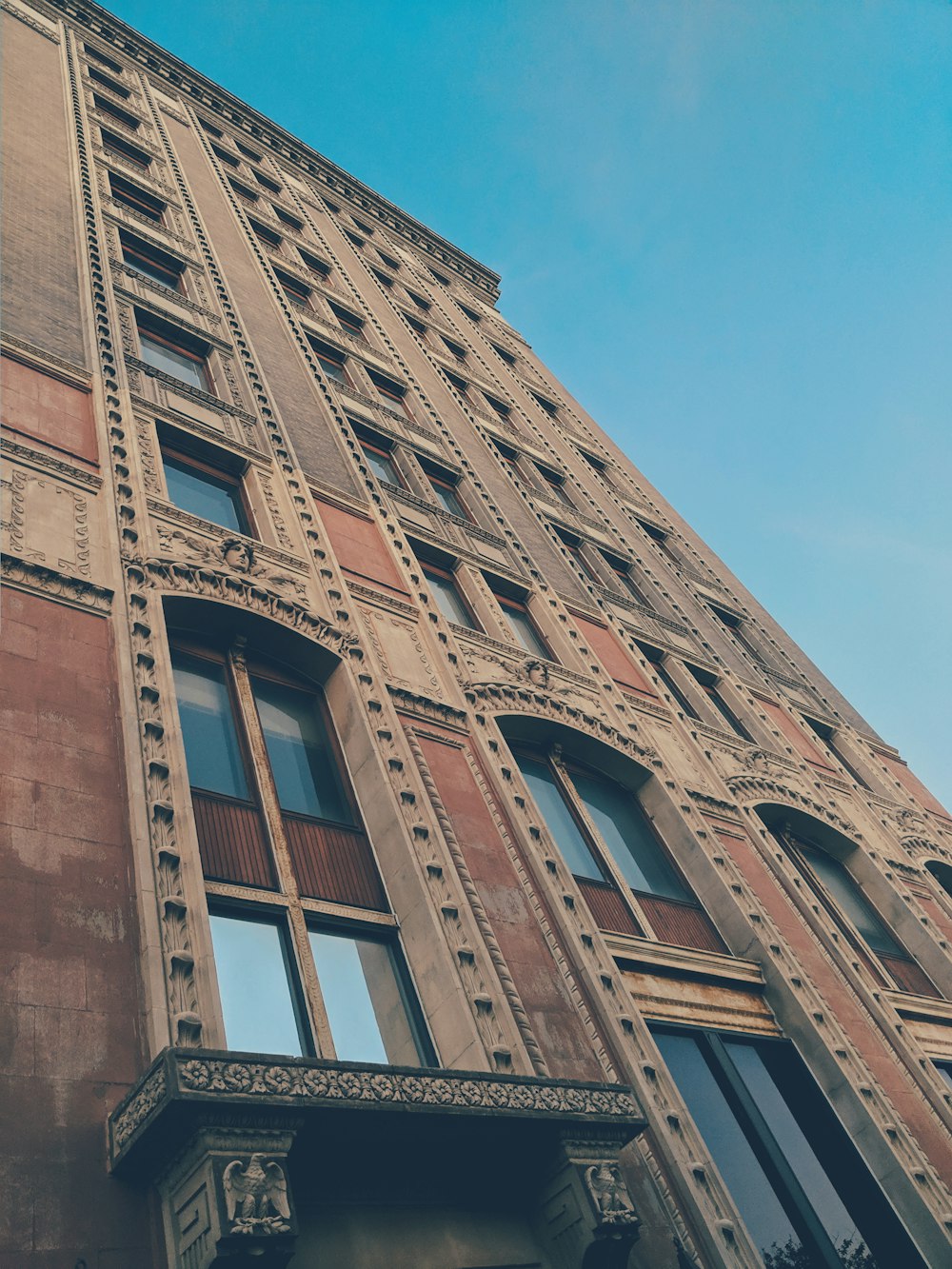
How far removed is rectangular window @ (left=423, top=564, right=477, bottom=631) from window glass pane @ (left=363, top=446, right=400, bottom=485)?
317cm

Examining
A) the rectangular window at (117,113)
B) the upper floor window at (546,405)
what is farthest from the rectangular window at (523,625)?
the rectangular window at (117,113)

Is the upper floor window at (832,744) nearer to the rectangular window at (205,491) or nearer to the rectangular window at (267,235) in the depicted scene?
the rectangular window at (205,491)

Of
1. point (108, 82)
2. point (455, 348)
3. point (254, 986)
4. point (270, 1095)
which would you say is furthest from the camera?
point (455, 348)

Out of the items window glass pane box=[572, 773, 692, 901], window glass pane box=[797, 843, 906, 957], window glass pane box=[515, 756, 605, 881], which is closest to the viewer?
window glass pane box=[515, 756, 605, 881]

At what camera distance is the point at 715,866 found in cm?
1458

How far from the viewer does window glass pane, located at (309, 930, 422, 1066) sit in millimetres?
8656

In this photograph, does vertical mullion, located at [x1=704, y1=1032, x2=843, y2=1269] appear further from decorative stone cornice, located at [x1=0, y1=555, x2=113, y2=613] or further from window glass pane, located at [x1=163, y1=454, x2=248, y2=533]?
window glass pane, located at [x1=163, y1=454, x2=248, y2=533]

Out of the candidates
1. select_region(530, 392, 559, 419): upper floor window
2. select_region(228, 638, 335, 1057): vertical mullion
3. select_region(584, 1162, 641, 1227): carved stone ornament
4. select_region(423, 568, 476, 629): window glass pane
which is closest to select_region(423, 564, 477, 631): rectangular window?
select_region(423, 568, 476, 629): window glass pane

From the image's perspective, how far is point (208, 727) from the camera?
35.3 feet

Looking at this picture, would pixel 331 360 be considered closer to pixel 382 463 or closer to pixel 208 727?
pixel 382 463

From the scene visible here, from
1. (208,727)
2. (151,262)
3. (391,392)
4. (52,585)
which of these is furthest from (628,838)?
(151,262)

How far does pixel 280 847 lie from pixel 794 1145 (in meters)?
7.41

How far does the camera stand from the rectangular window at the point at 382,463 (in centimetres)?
2028

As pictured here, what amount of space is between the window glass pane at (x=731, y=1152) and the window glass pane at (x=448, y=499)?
12.4 metres
